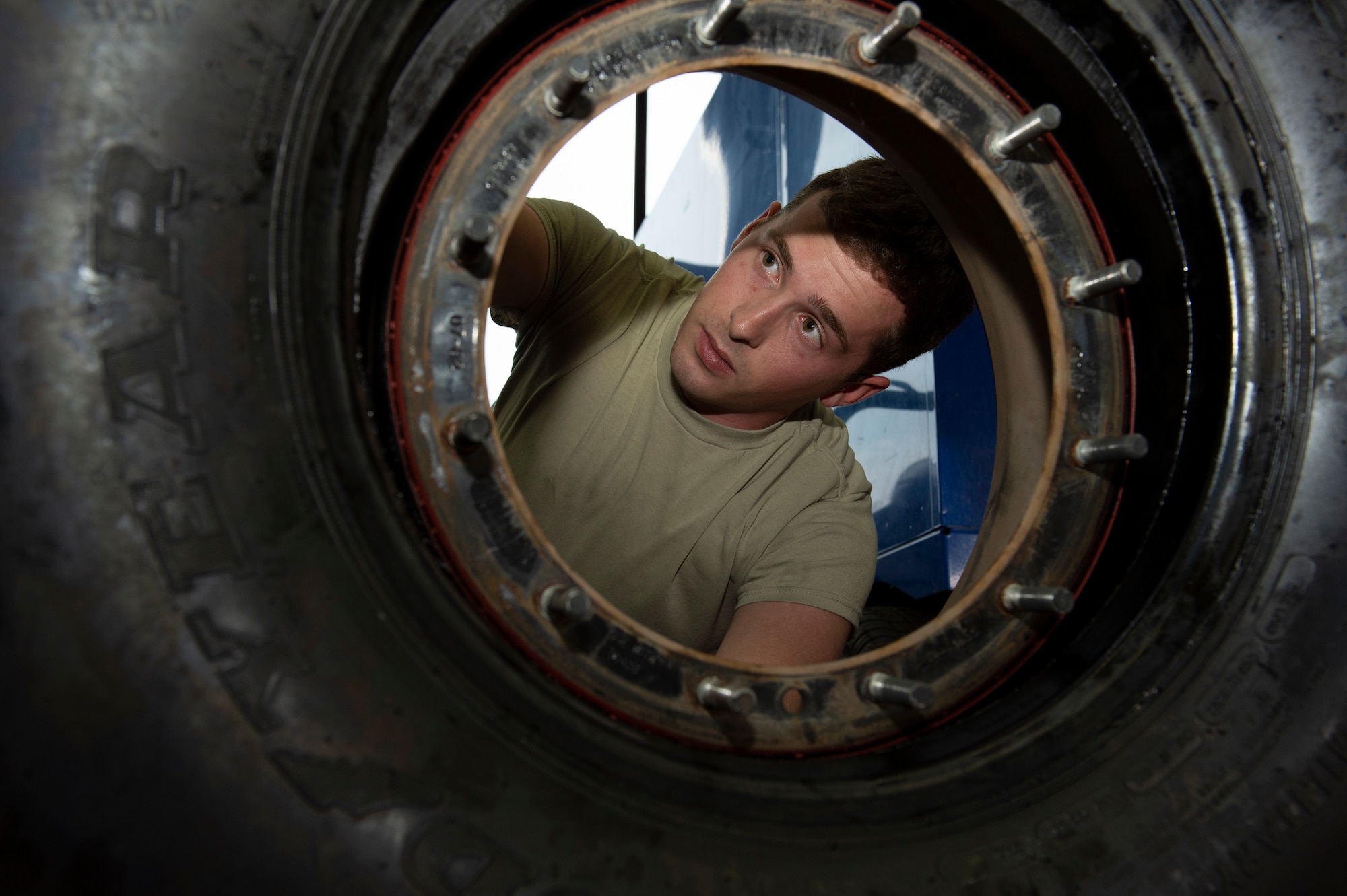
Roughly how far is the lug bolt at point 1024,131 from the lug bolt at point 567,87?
327 mm

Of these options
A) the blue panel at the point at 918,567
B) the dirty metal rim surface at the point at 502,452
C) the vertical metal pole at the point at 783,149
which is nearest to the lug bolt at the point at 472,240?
the dirty metal rim surface at the point at 502,452

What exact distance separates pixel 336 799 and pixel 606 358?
0.88m

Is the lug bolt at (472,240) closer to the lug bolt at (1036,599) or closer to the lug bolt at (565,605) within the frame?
the lug bolt at (565,605)

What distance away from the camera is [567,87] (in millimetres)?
542

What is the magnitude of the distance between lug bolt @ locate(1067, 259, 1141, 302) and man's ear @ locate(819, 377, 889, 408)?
0.66 meters

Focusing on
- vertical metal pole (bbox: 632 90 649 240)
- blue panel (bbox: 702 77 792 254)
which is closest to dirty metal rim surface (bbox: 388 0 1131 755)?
blue panel (bbox: 702 77 792 254)

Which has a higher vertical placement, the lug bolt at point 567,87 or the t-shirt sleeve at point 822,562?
the lug bolt at point 567,87

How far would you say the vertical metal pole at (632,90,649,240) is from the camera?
3.59 m

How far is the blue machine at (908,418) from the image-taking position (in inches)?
68.8

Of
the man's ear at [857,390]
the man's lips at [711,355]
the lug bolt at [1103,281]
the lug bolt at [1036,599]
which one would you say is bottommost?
the lug bolt at [1036,599]

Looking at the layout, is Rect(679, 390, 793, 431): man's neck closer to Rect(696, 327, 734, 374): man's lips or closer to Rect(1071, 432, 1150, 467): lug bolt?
Rect(696, 327, 734, 374): man's lips

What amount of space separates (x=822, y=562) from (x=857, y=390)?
0.33 meters

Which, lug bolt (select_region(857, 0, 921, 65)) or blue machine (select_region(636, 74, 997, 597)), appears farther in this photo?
blue machine (select_region(636, 74, 997, 597))

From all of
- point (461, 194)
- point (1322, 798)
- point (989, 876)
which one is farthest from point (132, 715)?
point (1322, 798)
